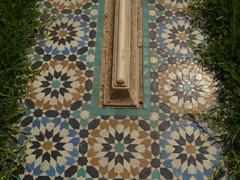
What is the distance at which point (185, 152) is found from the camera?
2053 millimetres

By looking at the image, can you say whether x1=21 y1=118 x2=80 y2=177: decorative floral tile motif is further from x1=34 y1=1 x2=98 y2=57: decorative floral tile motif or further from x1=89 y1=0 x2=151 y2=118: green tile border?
x1=34 y1=1 x2=98 y2=57: decorative floral tile motif

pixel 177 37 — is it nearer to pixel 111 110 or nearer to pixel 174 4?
pixel 174 4

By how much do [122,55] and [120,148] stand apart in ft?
1.74

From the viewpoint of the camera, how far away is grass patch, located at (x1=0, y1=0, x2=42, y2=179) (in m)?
2.02

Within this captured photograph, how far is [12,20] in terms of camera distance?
7.64 feet

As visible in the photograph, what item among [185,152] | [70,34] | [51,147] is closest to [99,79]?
[70,34]

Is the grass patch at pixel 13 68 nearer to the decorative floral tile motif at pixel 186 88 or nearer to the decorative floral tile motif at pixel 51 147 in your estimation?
the decorative floral tile motif at pixel 51 147

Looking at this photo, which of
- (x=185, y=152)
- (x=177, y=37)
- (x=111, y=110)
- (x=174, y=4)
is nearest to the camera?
(x=185, y=152)

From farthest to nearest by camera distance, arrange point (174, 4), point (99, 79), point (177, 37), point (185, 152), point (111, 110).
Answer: point (174, 4) → point (177, 37) → point (99, 79) → point (111, 110) → point (185, 152)

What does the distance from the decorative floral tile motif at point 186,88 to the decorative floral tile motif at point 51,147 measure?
581 millimetres

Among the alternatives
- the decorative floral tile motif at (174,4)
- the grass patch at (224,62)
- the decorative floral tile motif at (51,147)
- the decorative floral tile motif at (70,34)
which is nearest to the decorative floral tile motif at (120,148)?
the decorative floral tile motif at (51,147)

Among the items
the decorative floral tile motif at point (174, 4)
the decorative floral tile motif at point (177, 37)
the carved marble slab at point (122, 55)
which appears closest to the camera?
the carved marble slab at point (122, 55)

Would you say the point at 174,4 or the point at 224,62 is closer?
the point at 224,62

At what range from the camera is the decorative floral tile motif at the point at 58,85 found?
2.22m
